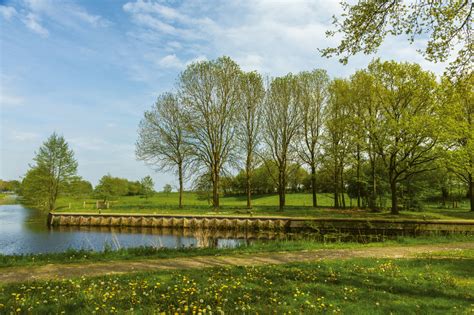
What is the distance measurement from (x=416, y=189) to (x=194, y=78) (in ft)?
95.8

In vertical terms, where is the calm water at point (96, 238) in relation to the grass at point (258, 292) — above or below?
below

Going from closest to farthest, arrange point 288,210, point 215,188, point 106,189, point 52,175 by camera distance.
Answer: point 288,210
point 215,188
point 52,175
point 106,189

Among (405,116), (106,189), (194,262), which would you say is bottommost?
(194,262)

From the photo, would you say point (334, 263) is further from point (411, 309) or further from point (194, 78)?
point (194, 78)

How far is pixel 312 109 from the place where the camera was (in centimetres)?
3891

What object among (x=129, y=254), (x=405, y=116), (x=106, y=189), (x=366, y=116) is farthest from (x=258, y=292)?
(x=106, y=189)

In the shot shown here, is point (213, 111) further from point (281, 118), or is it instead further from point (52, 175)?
point (52, 175)

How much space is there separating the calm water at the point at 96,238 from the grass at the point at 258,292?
1140cm

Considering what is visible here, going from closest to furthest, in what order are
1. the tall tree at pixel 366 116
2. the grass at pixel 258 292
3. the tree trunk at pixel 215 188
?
the grass at pixel 258 292, the tall tree at pixel 366 116, the tree trunk at pixel 215 188

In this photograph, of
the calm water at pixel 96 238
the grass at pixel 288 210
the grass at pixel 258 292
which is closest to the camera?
the grass at pixel 258 292

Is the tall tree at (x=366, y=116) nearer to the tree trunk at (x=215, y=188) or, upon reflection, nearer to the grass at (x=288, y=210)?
the grass at (x=288, y=210)

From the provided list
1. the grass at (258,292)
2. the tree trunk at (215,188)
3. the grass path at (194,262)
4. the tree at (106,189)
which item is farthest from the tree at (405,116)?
the tree at (106,189)

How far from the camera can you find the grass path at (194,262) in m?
8.98

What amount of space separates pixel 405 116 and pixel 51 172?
138 feet
